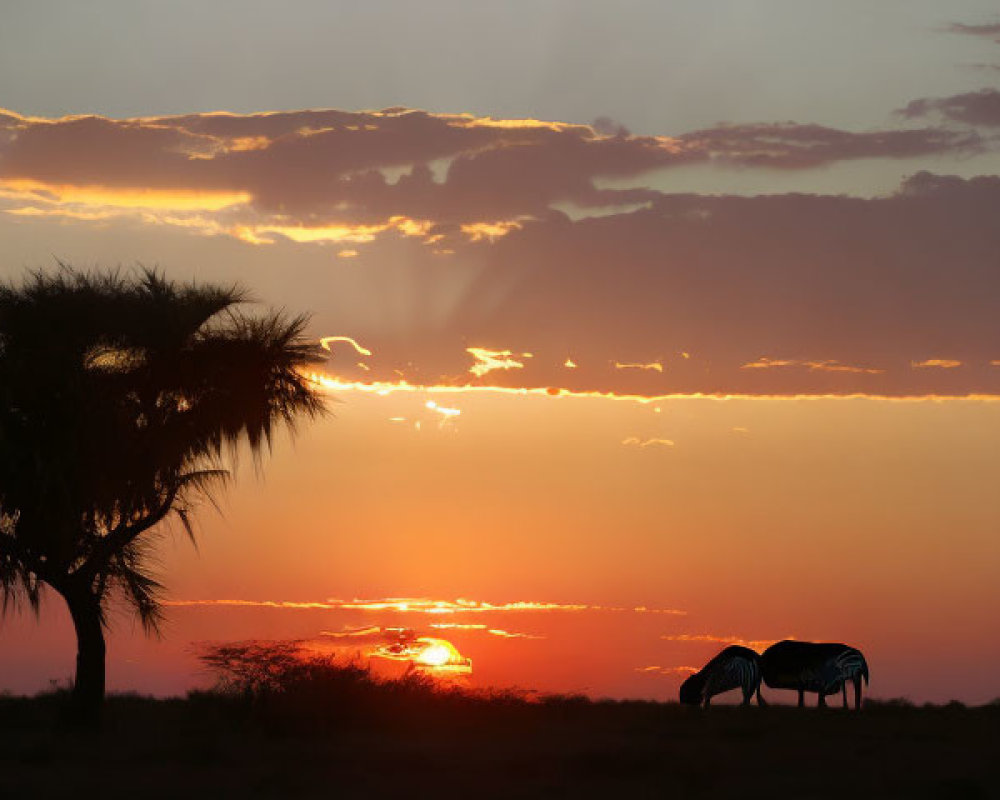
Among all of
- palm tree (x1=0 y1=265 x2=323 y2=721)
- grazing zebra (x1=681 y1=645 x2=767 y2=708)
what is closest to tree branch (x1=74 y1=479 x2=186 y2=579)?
palm tree (x1=0 y1=265 x2=323 y2=721)

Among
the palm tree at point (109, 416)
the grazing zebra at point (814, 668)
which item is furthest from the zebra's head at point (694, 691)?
the palm tree at point (109, 416)

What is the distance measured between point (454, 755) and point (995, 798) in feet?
32.8

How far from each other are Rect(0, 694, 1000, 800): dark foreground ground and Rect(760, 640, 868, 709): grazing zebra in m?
1.09

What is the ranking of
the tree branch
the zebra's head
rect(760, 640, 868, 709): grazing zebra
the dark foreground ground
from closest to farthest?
the dark foreground ground < the tree branch < rect(760, 640, 868, 709): grazing zebra < the zebra's head

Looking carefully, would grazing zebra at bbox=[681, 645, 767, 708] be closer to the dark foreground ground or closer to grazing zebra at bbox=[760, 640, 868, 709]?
grazing zebra at bbox=[760, 640, 868, 709]

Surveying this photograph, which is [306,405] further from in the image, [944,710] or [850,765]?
[944,710]

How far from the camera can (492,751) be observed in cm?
2816

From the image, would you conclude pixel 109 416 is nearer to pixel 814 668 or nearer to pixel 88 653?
pixel 88 653

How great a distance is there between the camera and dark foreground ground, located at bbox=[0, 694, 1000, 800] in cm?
2409

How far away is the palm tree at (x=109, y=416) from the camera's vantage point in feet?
103

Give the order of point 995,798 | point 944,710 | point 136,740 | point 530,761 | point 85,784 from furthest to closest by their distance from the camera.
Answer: point 944,710
point 136,740
point 530,761
point 85,784
point 995,798

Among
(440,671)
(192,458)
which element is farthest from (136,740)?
(440,671)

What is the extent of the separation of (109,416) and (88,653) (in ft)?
18.6

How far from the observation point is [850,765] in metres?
25.8
